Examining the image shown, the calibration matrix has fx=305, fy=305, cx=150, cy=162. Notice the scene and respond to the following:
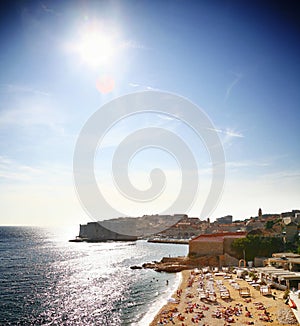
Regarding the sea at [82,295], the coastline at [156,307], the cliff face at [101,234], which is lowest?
the sea at [82,295]

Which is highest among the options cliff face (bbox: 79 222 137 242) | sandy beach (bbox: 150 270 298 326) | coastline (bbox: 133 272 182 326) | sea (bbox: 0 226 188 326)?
cliff face (bbox: 79 222 137 242)

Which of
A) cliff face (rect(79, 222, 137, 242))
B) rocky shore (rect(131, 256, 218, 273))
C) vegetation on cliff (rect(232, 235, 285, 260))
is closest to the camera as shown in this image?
vegetation on cliff (rect(232, 235, 285, 260))

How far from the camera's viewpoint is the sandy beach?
22.7 m

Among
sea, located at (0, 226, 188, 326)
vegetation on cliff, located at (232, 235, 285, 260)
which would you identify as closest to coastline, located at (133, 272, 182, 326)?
sea, located at (0, 226, 188, 326)

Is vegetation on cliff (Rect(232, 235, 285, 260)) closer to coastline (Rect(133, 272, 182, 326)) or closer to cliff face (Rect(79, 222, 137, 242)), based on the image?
coastline (Rect(133, 272, 182, 326))

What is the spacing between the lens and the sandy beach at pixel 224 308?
22656mm

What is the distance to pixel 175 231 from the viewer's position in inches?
6393

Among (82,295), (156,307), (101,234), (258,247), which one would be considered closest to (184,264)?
(258,247)

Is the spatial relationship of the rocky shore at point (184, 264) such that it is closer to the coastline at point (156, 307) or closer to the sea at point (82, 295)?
the sea at point (82, 295)

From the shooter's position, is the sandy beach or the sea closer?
the sandy beach

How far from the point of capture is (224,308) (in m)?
26.2

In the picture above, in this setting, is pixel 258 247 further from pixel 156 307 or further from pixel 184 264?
pixel 156 307

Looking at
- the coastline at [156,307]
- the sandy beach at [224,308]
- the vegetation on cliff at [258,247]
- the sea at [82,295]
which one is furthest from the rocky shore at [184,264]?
the sandy beach at [224,308]

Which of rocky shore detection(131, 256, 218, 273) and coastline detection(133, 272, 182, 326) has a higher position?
rocky shore detection(131, 256, 218, 273)
